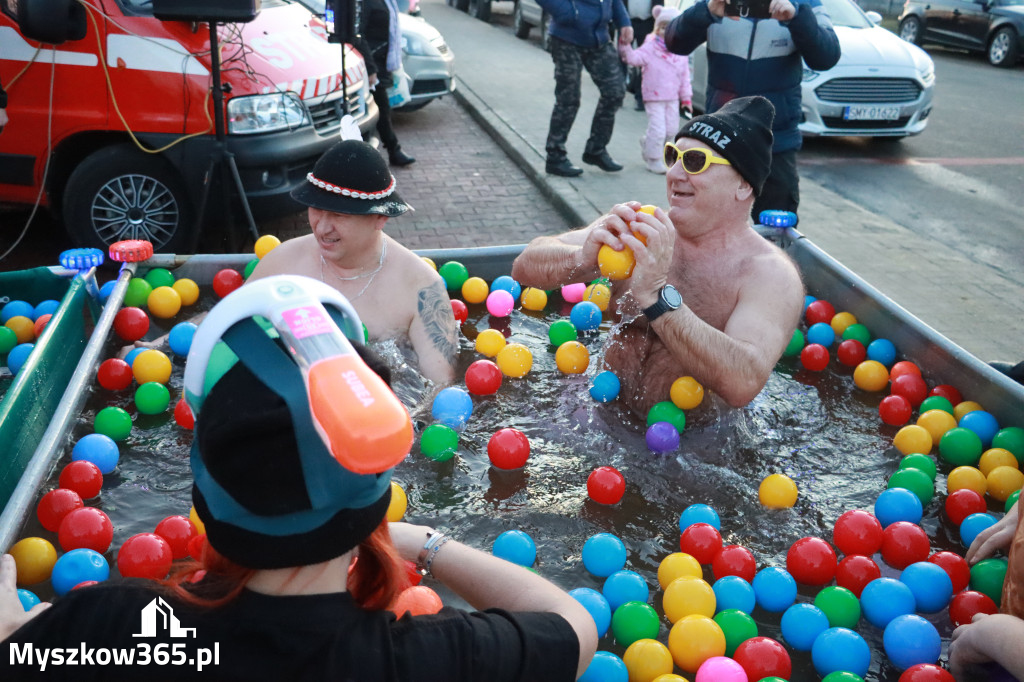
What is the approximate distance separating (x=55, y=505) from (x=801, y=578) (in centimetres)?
291

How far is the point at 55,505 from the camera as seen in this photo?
3.45 m

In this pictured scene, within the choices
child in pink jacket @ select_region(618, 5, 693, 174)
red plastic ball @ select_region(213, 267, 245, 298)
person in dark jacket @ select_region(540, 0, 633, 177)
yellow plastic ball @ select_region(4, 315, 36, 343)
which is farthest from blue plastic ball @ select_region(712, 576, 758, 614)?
child in pink jacket @ select_region(618, 5, 693, 174)

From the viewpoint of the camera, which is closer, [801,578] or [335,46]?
[801,578]

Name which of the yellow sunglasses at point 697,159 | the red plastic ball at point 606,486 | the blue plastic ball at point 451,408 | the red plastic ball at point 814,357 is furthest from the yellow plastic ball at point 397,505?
the red plastic ball at point 814,357

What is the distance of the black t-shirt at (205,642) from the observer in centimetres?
158

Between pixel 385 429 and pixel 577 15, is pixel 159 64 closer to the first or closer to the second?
pixel 577 15

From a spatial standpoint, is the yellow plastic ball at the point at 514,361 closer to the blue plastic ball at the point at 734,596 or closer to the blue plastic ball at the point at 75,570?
the blue plastic ball at the point at 734,596

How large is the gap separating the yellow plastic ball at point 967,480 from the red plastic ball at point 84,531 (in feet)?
11.8

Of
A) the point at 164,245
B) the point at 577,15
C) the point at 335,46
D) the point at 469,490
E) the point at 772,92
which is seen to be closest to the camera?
the point at 469,490

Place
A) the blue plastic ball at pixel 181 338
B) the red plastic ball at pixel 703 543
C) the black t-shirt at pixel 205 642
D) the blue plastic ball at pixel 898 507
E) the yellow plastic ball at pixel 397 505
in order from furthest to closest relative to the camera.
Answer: the blue plastic ball at pixel 181 338 < the blue plastic ball at pixel 898 507 < the yellow plastic ball at pixel 397 505 < the red plastic ball at pixel 703 543 < the black t-shirt at pixel 205 642

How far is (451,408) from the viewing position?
14.1 feet

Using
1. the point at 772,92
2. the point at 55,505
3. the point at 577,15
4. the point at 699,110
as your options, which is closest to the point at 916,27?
the point at 699,110

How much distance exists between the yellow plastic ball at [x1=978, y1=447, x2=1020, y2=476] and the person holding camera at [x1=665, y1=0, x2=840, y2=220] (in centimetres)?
247

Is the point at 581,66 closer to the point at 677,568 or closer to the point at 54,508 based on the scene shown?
the point at 677,568
